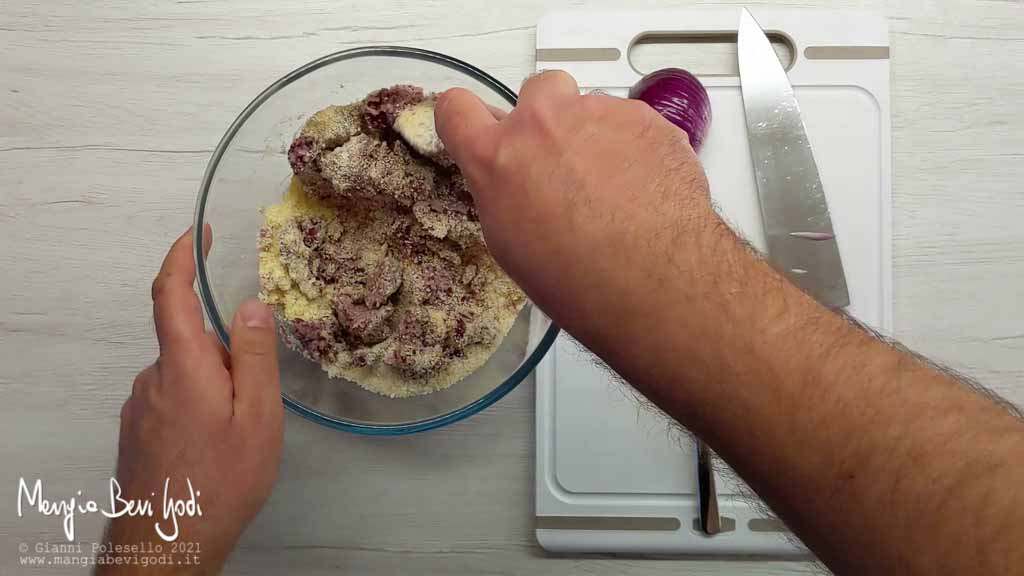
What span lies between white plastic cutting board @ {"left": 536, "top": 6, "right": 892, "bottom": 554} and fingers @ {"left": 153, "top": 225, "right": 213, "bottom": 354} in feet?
1.58

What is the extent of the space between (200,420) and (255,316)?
0.44 ft

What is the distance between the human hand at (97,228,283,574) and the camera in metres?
0.82

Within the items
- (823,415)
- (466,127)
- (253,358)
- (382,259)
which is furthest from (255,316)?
(823,415)

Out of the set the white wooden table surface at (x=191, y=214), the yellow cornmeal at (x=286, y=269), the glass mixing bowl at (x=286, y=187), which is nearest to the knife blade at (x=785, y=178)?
the white wooden table surface at (x=191, y=214)

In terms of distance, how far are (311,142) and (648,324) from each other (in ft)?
1.57

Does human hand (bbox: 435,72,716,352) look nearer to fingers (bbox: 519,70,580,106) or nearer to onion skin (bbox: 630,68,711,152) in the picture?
fingers (bbox: 519,70,580,106)

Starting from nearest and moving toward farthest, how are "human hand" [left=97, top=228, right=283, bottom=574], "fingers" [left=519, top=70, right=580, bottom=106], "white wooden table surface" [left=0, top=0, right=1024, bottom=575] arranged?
"fingers" [left=519, top=70, right=580, bottom=106] → "human hand" [left=97, top=228, right=283, bottom=574] → "white wooden table surface" [left=0, top=0, right=1024, bottom=575]

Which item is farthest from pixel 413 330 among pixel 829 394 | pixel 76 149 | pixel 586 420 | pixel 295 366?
pixel 76 149

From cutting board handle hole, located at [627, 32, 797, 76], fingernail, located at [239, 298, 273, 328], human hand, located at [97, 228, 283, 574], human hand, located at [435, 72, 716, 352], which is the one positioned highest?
cutting board handle hole, located at [627, 32, 797, 76]

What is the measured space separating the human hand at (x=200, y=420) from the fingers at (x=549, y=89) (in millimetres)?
411

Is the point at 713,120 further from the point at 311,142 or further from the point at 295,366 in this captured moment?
the point at 295,366

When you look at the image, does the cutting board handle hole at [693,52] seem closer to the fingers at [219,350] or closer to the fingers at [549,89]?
the fingers at [549,89]

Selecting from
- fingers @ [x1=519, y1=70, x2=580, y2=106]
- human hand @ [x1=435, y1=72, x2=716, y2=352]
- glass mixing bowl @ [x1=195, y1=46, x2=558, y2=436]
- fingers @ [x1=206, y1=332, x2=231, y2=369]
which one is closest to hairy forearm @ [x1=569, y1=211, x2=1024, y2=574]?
human hand @ [x1=435, y1=72, x2=716, y2=352]

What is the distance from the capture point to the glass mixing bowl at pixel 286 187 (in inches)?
37.8
